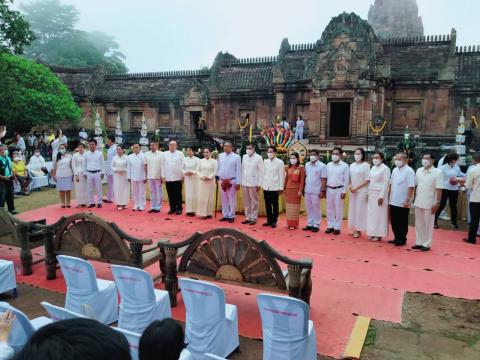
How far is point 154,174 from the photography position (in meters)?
9.77

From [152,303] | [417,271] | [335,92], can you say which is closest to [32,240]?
[152,303]

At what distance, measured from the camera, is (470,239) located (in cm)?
753

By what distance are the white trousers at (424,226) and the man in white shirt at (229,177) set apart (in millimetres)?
3744

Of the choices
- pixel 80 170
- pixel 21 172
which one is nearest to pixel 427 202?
pixel 80 170

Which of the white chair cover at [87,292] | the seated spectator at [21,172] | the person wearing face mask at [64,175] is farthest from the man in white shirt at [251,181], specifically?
the seated spectator at [21,172]

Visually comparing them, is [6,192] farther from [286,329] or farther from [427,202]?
[427,202]

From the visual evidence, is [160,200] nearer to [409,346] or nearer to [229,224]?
[229,224]

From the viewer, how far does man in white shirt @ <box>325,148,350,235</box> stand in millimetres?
8000

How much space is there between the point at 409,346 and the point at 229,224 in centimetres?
532

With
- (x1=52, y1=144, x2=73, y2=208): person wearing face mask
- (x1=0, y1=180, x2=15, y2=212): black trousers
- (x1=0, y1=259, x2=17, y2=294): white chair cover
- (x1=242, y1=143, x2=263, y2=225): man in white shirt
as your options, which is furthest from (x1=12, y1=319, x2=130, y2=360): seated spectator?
(x1=52, y1=144, x2=73, y2=208): person wearing face mask

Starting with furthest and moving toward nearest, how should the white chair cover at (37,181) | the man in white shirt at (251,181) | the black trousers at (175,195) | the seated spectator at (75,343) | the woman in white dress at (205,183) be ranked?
the white chair cover at (37,181) < the black trousers at (175,195) < the woman in white dress at (205,183) < the man in white shirt at (251,181) < the seated spectator at (75,343)

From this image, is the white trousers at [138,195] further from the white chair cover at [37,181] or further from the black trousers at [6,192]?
the white chair cover at [37,181]

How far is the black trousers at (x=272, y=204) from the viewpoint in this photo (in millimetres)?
8562

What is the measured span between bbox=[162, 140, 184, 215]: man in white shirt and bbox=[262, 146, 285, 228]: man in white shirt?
219cm
